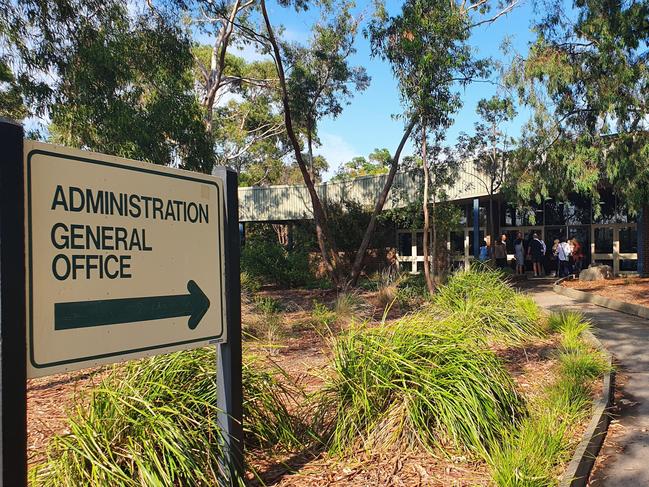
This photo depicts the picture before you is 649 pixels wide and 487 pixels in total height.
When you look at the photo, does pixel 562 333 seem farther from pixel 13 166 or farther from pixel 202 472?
pixel 13 166

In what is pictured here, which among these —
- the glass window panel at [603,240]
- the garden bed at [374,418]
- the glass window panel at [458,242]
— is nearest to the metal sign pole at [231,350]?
the garden bed at [374,418]

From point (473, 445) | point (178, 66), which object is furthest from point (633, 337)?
point (178, 66)

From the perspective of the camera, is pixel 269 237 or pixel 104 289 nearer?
pixel 104 289

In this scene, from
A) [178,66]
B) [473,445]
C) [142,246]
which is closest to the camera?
[142,246]

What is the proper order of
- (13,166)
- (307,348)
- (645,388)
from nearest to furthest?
(13,166) < (645,388) < (307,348)

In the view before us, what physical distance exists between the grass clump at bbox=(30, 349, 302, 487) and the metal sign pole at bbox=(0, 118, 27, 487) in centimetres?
88

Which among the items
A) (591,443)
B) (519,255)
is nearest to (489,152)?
(519,255)

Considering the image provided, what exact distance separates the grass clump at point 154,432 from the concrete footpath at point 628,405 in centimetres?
236

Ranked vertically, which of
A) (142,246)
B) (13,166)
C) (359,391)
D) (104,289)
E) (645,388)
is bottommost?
(645,388)

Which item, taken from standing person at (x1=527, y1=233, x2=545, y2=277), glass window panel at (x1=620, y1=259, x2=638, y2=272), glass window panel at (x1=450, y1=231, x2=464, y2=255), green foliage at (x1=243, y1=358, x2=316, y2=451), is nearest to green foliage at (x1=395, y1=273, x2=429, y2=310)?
green foliage at (x1=243, y1=358, x2=316, y2=451)

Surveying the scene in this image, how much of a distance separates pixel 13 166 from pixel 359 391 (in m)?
2.99

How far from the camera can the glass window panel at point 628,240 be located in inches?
840

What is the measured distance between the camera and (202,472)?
3.34 m

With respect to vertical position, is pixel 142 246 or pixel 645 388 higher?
pixel 142 246
